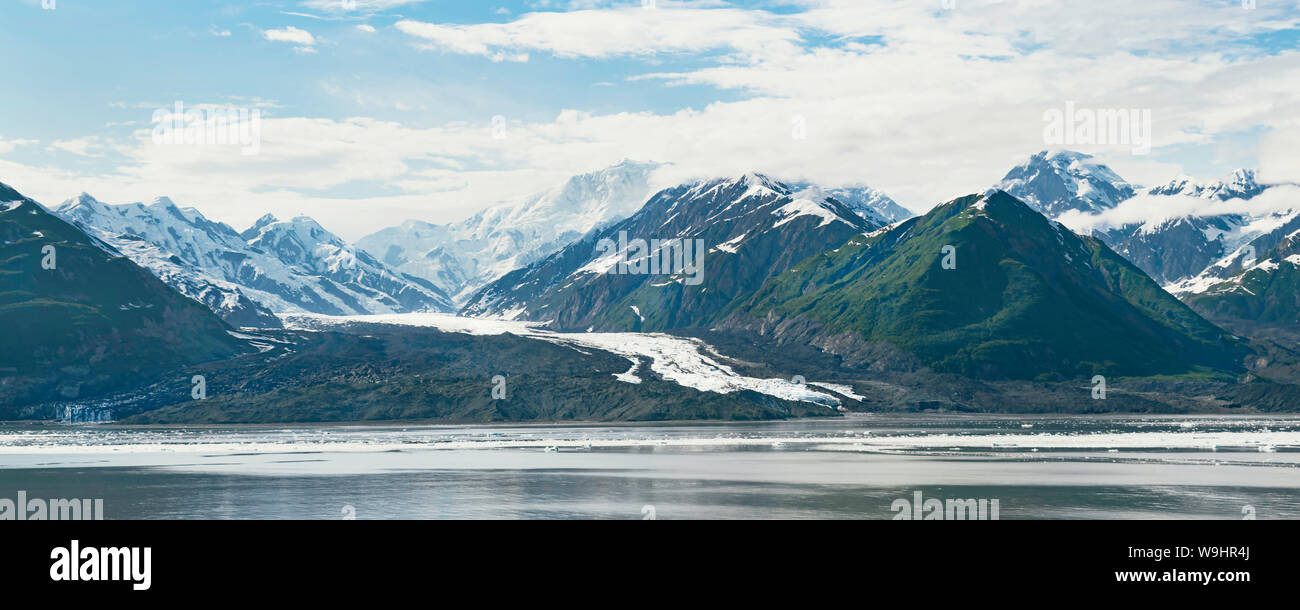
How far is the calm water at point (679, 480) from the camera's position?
98438 mm

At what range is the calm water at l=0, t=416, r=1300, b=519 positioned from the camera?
98.4 meters

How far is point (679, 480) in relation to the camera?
128m

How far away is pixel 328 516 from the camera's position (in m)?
94.0
